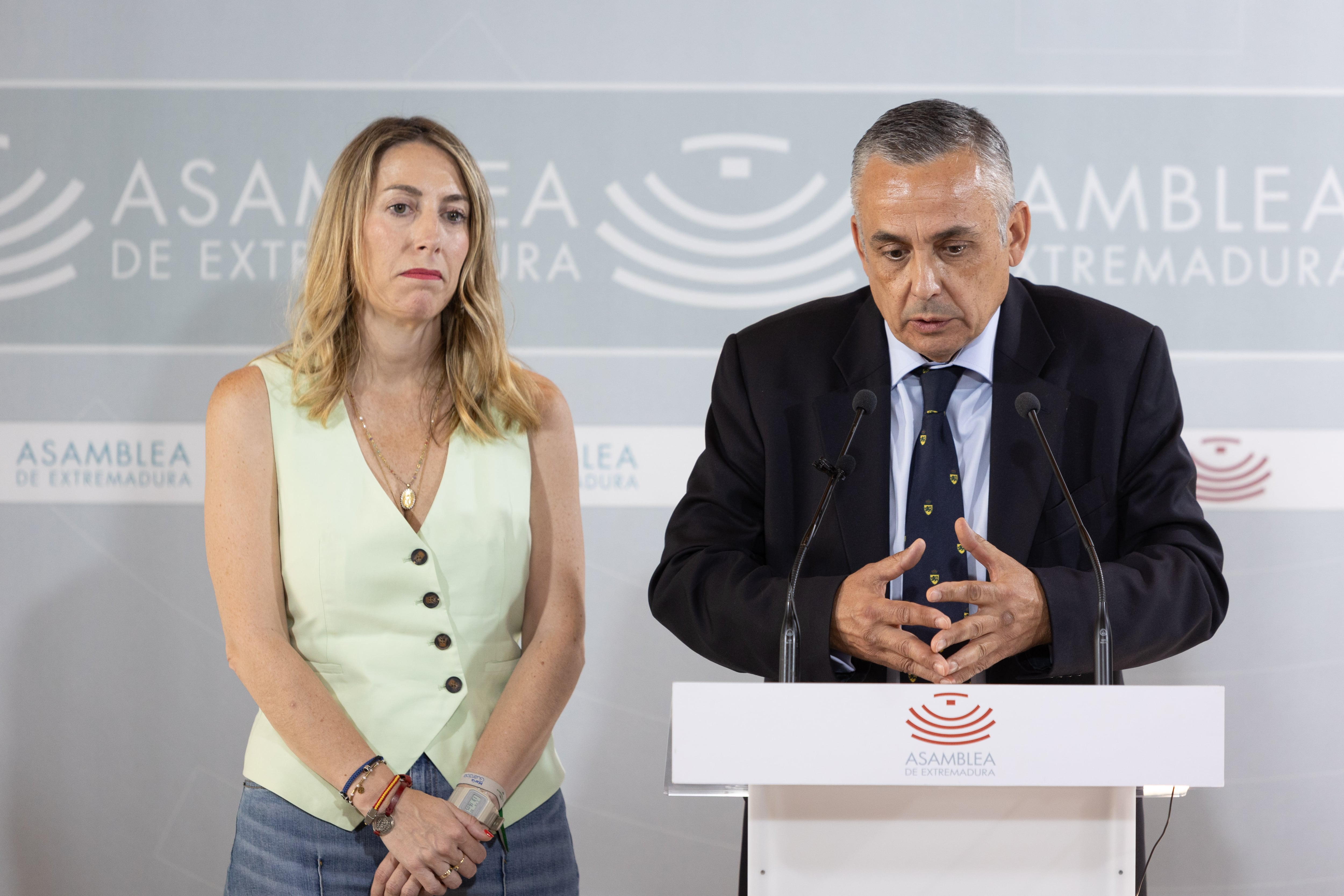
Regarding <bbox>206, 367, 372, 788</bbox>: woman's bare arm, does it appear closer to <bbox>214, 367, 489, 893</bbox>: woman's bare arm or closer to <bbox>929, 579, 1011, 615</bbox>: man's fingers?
<bbox>214, 367, 489, 893</bbox>: woman's bare arm

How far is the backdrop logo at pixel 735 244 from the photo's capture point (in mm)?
3109

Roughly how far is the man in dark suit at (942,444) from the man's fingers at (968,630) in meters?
0.14

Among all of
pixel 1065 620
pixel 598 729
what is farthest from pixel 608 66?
pixel 1065 620

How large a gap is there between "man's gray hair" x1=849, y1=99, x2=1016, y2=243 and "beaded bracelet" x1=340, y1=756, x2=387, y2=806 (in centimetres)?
117

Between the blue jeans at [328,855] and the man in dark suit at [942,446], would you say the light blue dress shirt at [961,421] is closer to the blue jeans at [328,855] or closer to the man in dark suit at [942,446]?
the man in dark suit at [942,446]

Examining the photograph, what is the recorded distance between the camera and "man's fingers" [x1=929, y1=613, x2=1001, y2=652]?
1.33 m

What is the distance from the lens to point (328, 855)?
1942 mm

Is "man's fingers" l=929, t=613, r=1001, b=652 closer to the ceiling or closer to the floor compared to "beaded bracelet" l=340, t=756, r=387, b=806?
closer to the ceiling

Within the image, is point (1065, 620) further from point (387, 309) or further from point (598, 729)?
point (598, 729)

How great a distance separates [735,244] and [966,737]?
6.73ft

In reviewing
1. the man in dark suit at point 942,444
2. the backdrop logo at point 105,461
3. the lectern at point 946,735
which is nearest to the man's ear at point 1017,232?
the man in dark suit at point 942,444

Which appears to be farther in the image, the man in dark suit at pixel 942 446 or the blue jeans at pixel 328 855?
the blue jeans at pixel 328 855

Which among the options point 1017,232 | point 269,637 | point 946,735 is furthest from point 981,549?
point 269,637

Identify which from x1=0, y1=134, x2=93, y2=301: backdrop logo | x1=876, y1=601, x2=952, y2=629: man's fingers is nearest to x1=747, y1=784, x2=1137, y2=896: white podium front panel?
x1=876, y1=601, x2=952, y2=629: man's fingers
